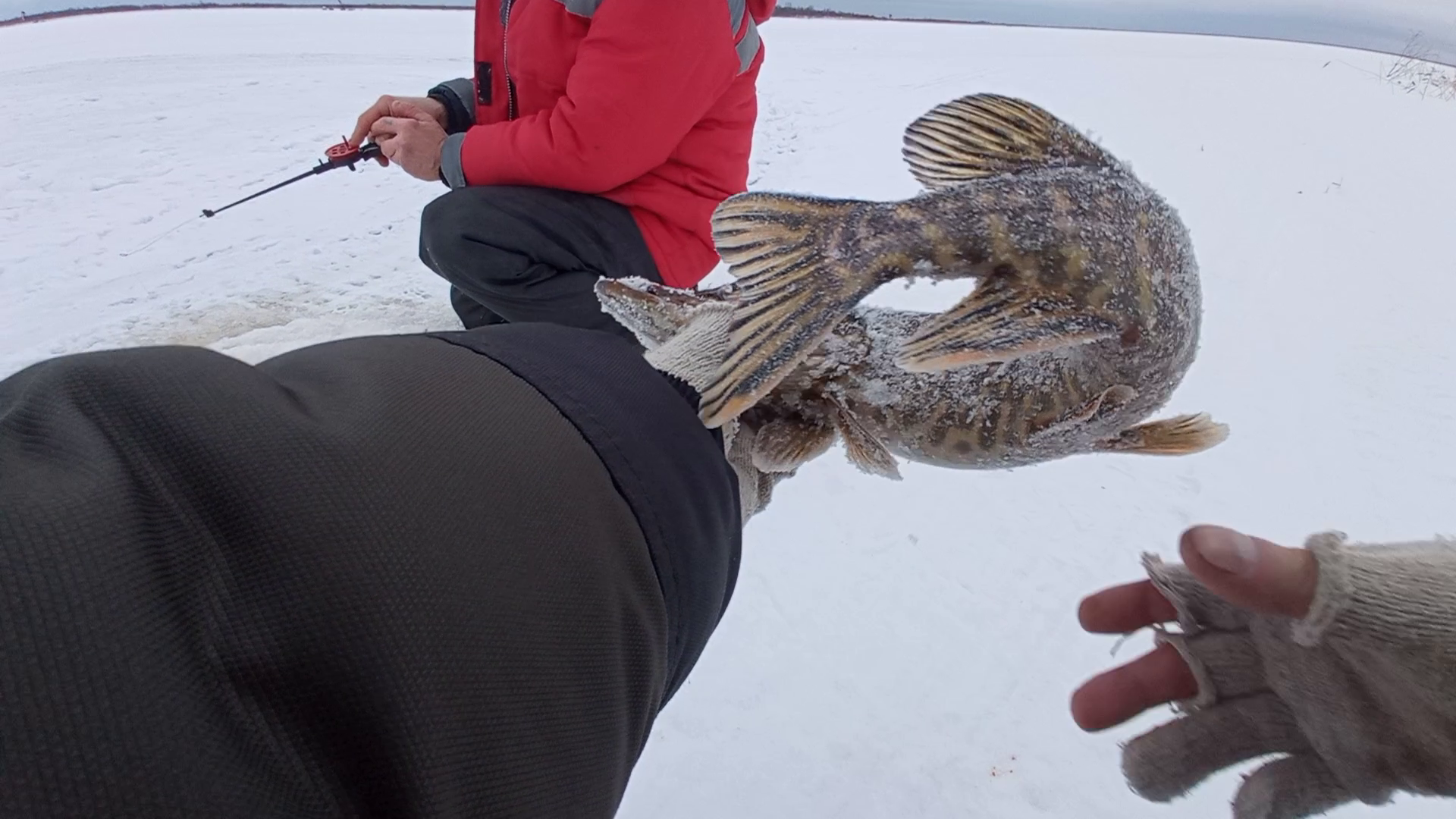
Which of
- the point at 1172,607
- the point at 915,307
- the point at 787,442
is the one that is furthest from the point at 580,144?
the point at 915,307

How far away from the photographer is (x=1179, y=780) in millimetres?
921

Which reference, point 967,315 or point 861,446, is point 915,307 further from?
point 967,315

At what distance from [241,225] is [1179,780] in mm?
4969

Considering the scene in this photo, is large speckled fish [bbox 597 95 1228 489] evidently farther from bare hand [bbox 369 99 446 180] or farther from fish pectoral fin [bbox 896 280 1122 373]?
bare hand [bbox 369 99 446 180]

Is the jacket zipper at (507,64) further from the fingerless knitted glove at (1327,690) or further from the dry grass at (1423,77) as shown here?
the dry grass at (1423,77)

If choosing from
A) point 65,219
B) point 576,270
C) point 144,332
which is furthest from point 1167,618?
point 65,219

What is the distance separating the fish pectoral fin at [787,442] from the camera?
3.36ft

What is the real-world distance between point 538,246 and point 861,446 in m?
1.26

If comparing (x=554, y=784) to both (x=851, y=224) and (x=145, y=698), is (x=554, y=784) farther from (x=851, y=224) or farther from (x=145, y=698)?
(x=851, y=224)

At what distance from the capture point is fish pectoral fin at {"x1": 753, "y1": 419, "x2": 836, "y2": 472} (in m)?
1.02

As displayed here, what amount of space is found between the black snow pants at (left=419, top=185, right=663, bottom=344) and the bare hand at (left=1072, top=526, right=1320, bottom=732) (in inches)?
53.1

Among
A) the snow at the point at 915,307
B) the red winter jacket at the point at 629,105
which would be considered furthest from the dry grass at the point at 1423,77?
the red winter jacket at the point at 629,105

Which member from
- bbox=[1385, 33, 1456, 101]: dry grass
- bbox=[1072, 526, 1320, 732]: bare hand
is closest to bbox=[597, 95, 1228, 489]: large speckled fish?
bbox=[1072, 526, 1320, 732]: bare hand

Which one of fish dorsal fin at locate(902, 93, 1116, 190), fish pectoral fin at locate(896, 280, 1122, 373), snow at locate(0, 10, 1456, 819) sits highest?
fish dorsal fin at locate(902, 93, 1116, 190)
